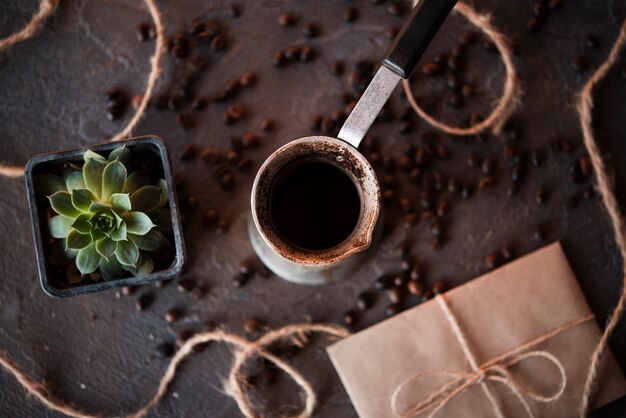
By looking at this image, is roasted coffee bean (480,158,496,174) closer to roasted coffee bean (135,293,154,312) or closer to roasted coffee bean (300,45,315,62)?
roasted coffee bean (300,45,315,62)

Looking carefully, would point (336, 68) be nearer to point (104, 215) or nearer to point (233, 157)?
point (233, 157)

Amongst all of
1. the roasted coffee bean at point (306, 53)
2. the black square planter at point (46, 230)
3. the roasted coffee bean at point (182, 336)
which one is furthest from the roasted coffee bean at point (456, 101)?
the roasted coffee bean at point (182, 336)

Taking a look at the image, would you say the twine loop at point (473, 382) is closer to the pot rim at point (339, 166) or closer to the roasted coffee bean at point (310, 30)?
the pot rim at point (339, 166)

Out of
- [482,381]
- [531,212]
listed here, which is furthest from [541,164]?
[482,381]

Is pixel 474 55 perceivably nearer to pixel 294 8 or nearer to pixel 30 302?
pixel 294 8

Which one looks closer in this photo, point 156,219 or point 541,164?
point 156,219
